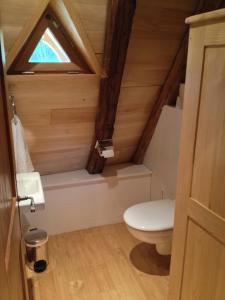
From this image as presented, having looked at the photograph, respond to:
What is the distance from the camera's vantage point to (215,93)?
1.16 metres

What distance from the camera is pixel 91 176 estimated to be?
286cm

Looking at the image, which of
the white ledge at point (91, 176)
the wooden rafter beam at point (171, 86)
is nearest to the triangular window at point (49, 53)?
the wooden rafter beam at point (171, 86)

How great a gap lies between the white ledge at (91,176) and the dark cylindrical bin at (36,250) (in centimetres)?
49

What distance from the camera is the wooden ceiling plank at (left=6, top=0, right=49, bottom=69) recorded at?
1679 mm

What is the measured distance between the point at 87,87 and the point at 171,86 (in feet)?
2.36

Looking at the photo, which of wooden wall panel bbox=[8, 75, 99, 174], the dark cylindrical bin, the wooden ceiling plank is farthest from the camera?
the dark cylindrical bin

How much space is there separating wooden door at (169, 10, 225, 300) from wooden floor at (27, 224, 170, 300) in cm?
73

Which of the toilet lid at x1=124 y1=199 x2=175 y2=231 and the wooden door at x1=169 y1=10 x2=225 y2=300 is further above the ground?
the wooden door at x1=169 y1=10 x2=225 y2=300

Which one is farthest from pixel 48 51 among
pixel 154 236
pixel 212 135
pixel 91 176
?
pixel 154 236

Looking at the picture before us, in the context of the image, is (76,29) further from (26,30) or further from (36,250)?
(36,250)

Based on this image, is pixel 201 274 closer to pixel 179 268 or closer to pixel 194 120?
pixel 179 268

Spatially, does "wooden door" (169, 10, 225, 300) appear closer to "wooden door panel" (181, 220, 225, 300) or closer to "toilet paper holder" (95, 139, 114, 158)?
"wooden door panel" (181, 220, 225, 300)

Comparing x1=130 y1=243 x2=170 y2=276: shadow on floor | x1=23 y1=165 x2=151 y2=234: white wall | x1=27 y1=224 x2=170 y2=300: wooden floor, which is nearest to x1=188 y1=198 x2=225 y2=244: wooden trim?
x1=27 y1=224 x2=170 y2=300: wooden floor

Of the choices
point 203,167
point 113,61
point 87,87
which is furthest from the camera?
point 87,87
